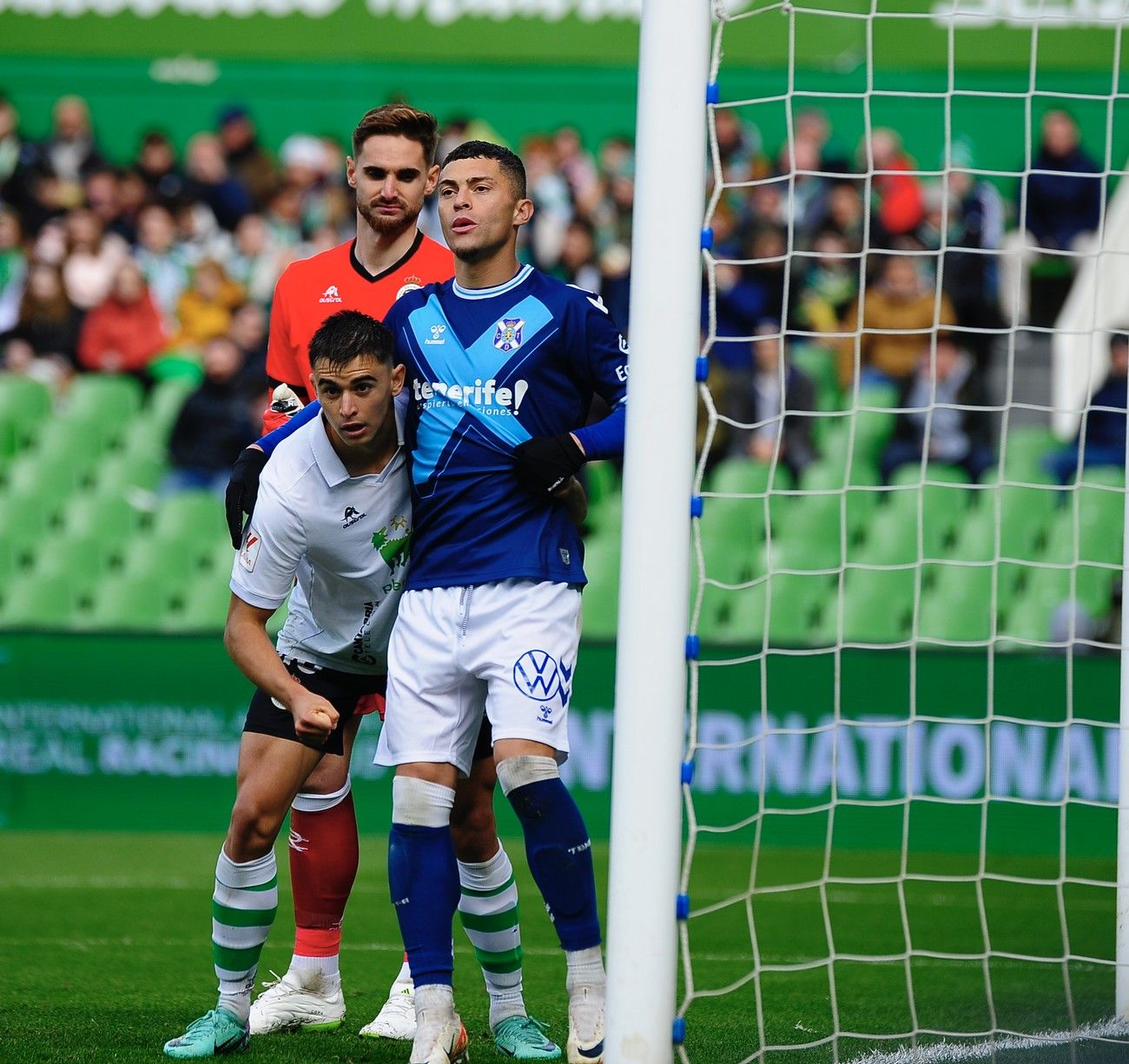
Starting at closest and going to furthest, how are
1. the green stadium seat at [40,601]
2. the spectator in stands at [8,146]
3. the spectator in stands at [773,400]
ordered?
1. the green stadium seat at [40,601]
2. the spectator in stands at [773,400]
3. the spectator in stands at [8,146]

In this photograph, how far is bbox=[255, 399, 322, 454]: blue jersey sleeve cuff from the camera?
4027mm

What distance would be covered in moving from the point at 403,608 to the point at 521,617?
0.30 meters

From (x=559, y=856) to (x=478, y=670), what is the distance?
0.44 meters

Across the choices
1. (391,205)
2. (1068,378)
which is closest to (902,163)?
(1068,378)

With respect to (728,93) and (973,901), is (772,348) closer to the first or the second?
(728,93)

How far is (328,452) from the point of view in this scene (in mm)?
3873

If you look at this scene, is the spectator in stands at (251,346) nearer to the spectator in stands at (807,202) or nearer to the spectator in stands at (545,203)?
the spectator in stands at (545,203)

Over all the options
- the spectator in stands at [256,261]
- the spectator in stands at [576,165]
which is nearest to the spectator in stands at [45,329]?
the spectator in stands at [256,261]

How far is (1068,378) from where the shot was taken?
1109 centimetres

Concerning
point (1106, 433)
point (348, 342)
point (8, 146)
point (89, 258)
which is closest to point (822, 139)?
point (1106, 433)

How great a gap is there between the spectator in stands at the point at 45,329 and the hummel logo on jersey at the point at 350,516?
8.06m

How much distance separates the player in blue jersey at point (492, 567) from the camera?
3.60 meters

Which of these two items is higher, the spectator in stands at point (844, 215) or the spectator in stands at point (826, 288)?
the spectator in stands at point (844, 215)

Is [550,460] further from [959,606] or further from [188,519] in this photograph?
[188,519]
